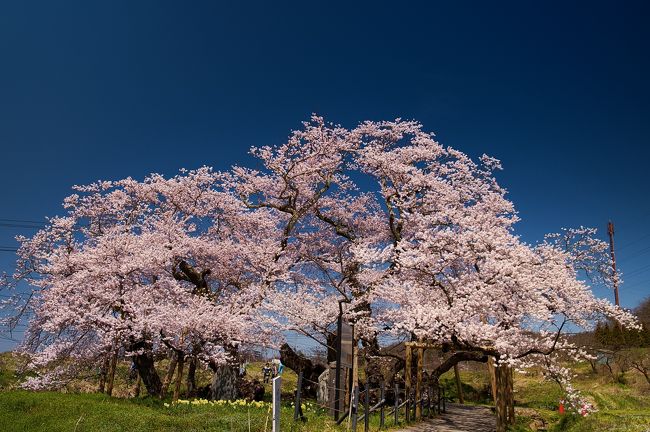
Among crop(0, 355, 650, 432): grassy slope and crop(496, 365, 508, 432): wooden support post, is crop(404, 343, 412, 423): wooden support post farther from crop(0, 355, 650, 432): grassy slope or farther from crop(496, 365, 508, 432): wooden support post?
crop(496, 365, 508, 432): wooden support post

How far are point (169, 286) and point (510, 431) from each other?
666 inches

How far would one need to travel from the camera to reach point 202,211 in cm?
2822

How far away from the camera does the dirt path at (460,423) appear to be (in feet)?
60.1

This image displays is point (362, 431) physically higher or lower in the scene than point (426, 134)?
Answer: lower

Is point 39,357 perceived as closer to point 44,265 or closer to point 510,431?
point 44,265

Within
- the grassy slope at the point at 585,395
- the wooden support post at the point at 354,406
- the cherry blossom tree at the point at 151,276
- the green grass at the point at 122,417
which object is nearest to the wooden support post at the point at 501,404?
the grassy slope at the point at 585,395

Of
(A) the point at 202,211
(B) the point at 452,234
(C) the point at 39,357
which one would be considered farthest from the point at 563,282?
(C) the point at 39,357

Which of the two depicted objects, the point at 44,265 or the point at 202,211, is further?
the point at 202,211

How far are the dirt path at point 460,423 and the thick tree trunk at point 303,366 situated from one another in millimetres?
7458

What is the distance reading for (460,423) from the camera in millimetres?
20625

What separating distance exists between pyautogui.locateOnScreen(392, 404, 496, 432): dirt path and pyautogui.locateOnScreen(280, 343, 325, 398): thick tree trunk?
746 cm

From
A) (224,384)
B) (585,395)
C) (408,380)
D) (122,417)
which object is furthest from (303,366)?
(122,417)

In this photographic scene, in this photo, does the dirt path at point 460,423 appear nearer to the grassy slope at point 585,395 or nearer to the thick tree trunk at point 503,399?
the thick tree trunk at point 503,399

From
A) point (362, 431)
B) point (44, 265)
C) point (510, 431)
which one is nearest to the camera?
point (362, 431)
